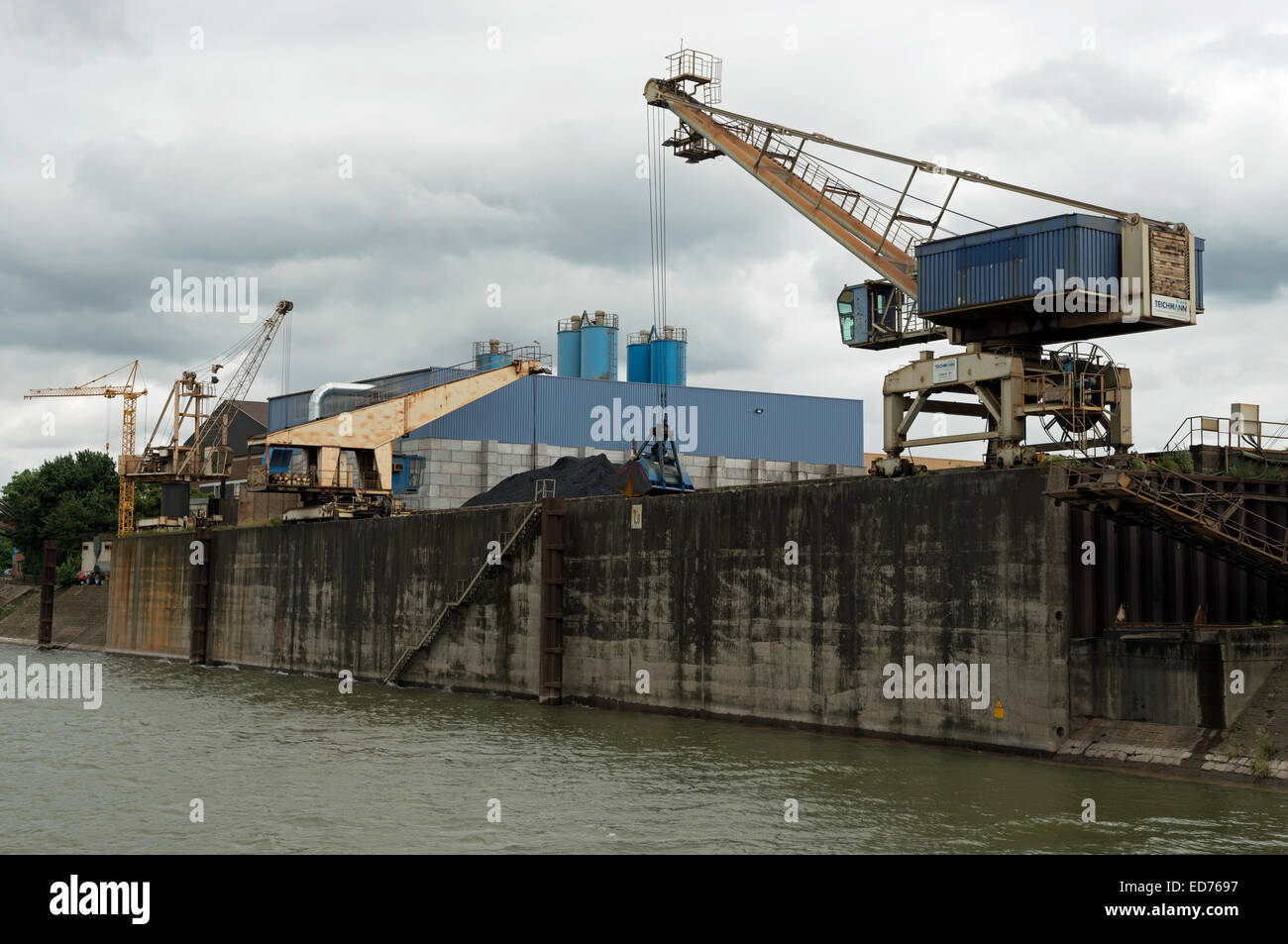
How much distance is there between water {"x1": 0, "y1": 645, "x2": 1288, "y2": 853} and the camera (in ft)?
61.5

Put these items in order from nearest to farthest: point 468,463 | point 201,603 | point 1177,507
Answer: point 1177,507 < point 201,603 < point 468,463

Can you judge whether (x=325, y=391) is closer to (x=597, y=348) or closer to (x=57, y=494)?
(x=597, y=348)

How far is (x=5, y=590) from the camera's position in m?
91.7

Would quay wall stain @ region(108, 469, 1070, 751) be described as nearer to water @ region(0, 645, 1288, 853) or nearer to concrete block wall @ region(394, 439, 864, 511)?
water @ region(0, 645, 1288, 853)

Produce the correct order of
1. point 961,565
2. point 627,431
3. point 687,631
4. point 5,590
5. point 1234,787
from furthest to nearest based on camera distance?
point 5,590 → point 627,431 → point 687,631 → point 961,565 → point 1234,787

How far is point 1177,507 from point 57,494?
10782cm

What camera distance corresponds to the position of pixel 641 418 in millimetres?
73250

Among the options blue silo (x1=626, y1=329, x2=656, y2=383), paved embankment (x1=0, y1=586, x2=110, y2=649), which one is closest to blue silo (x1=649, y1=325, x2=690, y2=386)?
blue silo (x1=626, y1=329, x2=656, y2=383)

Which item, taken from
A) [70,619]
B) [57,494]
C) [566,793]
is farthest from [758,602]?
[57,494]

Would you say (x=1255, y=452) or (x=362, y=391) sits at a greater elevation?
(x=362, y=391)

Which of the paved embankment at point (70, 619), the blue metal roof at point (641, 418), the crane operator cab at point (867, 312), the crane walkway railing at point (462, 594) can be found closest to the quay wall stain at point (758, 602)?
the crane walkway railing at point (462, 594)
